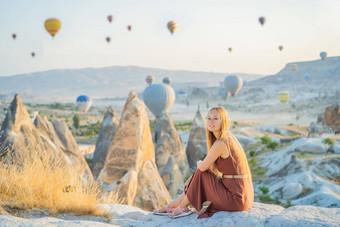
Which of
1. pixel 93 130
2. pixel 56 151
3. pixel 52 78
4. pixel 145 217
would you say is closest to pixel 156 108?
pixel 93 130

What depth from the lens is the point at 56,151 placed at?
7.25 metres

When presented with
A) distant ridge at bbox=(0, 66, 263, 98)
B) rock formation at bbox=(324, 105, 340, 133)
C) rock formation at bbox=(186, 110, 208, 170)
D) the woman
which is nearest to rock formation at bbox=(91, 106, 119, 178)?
rock formation at bbox=(186, 110, 208, 170)

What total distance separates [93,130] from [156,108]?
513 centimetres

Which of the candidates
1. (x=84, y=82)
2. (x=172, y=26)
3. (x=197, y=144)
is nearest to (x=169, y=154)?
(x=197, y=144)

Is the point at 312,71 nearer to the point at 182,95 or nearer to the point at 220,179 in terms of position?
the point at 182,95

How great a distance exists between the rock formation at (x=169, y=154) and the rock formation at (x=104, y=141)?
1.85m

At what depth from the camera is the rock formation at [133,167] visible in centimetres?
544

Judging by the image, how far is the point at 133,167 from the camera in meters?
5.55

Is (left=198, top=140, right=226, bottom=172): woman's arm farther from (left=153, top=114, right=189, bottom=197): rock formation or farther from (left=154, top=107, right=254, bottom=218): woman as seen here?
(left=153, top=114, right=189, bottom=197): rock formation

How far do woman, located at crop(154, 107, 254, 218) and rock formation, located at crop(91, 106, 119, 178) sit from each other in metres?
6.88

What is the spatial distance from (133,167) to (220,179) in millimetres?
2778

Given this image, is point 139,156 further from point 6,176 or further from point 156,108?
point 156,108

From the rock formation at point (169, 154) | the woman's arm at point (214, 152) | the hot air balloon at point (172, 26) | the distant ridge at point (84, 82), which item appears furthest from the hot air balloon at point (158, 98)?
the distant ridge at point (84, 82)

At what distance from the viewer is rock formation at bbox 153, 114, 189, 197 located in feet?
33.3
